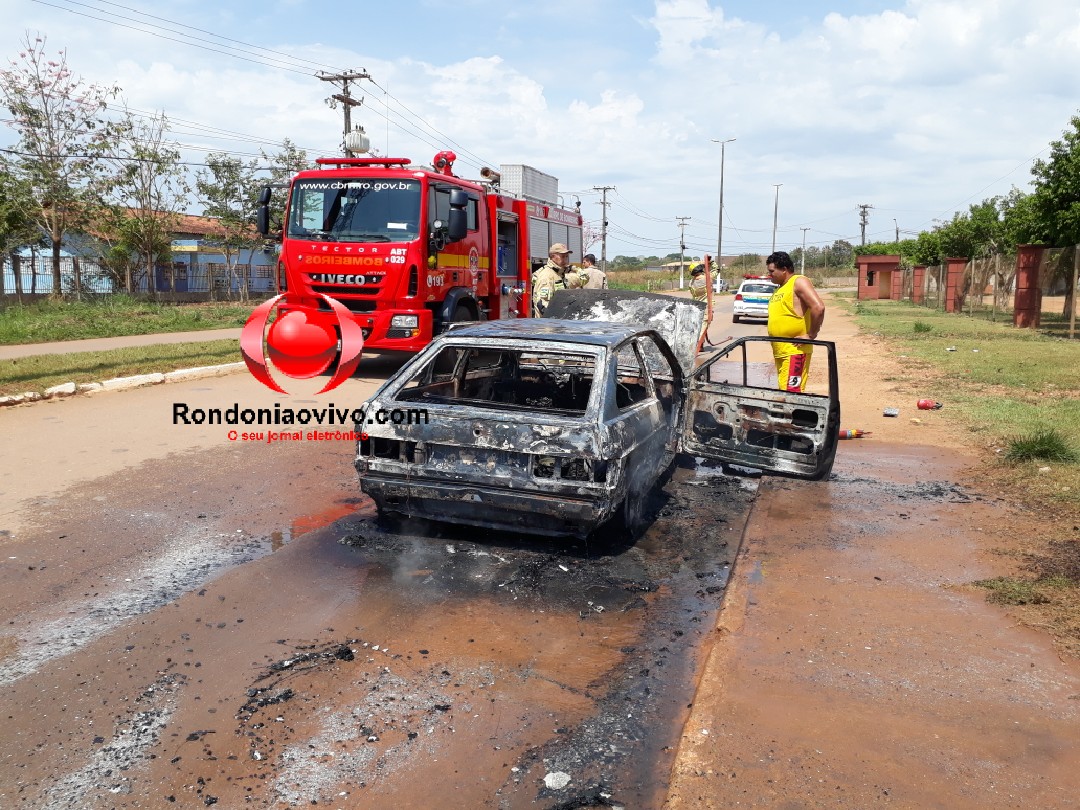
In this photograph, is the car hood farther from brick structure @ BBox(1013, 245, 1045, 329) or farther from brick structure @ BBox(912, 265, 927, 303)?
brick structure @ BBox(912, 265, 927, 303)

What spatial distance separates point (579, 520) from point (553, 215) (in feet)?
42.4

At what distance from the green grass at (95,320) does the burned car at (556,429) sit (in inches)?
Result: 534

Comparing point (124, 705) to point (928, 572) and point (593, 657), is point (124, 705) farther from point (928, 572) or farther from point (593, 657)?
point (928, 572)

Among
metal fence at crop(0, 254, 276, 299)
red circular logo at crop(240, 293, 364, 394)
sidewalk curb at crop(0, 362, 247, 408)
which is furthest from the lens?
metal fence at crop(0, 254, 276, 299)

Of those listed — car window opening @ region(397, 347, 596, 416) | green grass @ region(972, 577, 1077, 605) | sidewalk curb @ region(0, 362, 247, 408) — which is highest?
car window opening @ region(397, 347, 596, 416)

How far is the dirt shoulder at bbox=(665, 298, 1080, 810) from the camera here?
2920 mm

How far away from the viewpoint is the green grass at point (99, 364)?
11.0m

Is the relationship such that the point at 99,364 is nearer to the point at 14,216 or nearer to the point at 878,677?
the point at 878,677

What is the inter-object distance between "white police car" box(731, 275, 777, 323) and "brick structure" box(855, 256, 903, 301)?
2879 centimetres

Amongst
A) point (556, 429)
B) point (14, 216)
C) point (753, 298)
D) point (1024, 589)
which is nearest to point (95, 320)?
point (14, 216)

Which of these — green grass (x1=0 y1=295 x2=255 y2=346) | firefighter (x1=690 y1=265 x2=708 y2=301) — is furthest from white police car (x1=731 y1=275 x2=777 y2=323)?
green grass (x1=0 y1=295 x2=255 y2=346)

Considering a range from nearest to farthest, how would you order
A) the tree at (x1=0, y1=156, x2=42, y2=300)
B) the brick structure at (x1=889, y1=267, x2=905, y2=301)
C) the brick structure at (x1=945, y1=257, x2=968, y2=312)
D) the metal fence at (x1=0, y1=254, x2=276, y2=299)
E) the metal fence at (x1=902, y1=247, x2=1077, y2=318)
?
1. the metal fence at (x1=902, y1=247, x2=1077, y2=318)
2. the tree at (x1=0, y1=156, x2=42, y2=300)
3. the metal fence at (x1=0, y1=254, x2=276, y2=299)
4. the brick structure at (x1=945, y1=257, x2=968, y2=312)
5. the brick structure at (x1=889, y1=267, x2=905, y2=301)

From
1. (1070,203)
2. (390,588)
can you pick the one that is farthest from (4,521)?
(1070,203)

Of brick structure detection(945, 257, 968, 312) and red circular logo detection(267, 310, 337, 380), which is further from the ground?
brick structure detection(945, 257, 968, 312)
